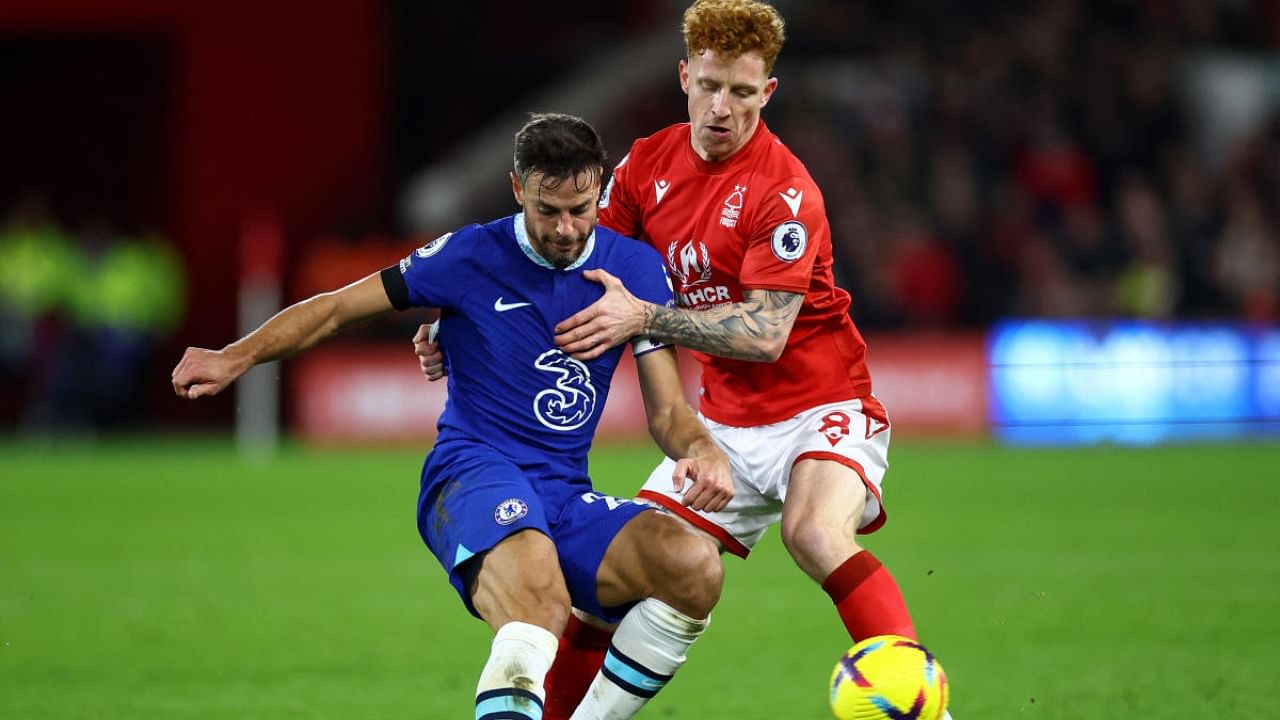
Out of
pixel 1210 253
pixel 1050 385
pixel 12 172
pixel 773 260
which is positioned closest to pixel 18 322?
pixel 12 172

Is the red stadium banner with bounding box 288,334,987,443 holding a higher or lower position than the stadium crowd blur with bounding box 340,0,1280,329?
lower

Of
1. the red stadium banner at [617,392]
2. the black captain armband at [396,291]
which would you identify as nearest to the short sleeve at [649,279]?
the black captain armband at [396,291]

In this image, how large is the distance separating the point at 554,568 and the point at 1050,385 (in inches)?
469

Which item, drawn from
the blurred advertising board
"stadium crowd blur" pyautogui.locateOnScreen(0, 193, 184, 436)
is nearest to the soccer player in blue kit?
the blurred advertising board

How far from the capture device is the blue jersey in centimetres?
530

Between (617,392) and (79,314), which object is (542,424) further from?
(79,314)

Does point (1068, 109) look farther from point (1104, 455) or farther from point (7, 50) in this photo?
point (7, 50)

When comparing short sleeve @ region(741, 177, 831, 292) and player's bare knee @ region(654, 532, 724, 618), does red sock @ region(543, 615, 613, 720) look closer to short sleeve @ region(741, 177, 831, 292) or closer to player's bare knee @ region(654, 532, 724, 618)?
player's bare knee @ region(654, 532, 724, 618)

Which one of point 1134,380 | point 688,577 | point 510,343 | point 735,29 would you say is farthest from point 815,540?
point 1134,380

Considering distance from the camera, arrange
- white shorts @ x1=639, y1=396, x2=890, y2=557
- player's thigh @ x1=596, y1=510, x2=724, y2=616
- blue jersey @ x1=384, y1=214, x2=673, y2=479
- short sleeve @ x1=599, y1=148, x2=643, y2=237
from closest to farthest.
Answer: player's thigh @ x1=596, y1=510, x2=724, y2=616 → blue jersey @ x1=384, y1=214, x2=673, y2=479 → white shorts @ x1=639, y1=396, x2=890, y2=557 → short sleeve @ x1=599, y1=148, x2=643, y2=237

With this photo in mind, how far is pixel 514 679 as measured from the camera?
15.4 ft

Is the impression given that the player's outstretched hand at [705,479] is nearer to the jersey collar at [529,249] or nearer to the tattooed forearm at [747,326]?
the tattooed forearm at [747,326]

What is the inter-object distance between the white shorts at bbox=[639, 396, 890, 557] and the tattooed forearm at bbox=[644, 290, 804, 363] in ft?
1.16

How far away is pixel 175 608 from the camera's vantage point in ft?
28.4
